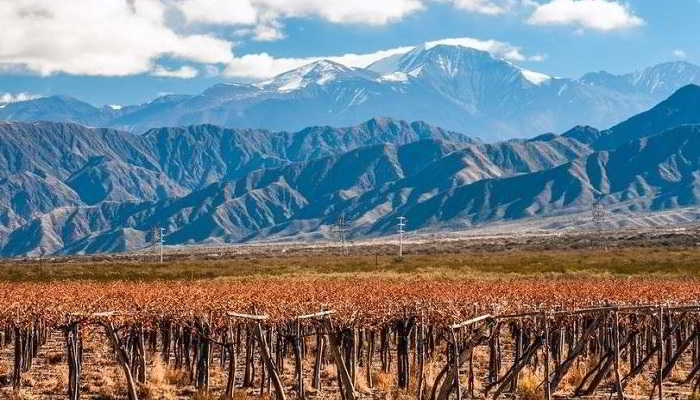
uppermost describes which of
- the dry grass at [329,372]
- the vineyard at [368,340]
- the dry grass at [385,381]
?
the vineyard at [368,340]

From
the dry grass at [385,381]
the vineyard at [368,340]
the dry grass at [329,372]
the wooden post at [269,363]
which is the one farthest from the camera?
the dry grass at [329,372]

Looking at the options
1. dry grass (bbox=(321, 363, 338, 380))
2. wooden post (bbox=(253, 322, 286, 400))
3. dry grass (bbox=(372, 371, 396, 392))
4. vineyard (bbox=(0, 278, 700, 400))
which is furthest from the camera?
dry grass (bbox=(321, 363, 338, 380))

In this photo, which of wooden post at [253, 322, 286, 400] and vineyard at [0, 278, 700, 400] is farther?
vineyard at [0, 278, 700, 400]

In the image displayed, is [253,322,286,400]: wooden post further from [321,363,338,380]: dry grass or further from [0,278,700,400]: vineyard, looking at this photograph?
[321,363,338,380]: dry grass

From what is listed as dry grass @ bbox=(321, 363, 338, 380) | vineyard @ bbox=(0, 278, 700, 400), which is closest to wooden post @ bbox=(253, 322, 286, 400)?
vineyard @ bbox=(0, 278, 700, 400)

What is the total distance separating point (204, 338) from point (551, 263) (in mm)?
71861

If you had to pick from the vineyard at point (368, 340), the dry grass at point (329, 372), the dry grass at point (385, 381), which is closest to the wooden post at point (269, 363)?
the vineyard at point (368, 340)

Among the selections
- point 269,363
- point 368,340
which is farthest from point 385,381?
point 269,363

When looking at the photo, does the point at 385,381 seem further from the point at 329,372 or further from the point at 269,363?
the point at 269,363

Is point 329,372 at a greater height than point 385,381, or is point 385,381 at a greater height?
point 385,381

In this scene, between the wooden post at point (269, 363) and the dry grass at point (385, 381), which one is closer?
the wooden post at point (269, 363)

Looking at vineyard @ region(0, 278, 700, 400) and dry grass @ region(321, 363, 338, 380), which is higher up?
vineyard @ region(0, 278, 700, 400)

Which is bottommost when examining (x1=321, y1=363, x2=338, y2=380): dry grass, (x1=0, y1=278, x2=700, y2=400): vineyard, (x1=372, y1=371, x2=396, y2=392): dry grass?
(x1=321, y1=363, x2=338, y2=380): dry grass

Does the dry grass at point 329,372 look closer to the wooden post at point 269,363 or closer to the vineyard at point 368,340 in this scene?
the vineyard at point 368,340
